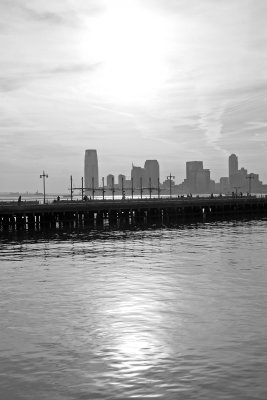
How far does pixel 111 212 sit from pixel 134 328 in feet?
241

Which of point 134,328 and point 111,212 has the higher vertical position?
point 111,212

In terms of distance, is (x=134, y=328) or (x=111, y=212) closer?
(x=134, y=328)

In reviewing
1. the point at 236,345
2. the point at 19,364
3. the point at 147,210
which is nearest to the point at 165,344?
the point at 236,345

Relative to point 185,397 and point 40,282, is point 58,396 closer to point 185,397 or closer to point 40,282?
point 185,397

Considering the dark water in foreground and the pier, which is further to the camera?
the pier

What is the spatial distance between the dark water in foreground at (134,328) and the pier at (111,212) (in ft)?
138

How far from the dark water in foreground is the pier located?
42.0 m

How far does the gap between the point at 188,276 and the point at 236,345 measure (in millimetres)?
15379

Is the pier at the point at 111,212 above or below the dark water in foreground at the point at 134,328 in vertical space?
above

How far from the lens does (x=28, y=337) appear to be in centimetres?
2073

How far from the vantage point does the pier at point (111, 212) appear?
8469 cm

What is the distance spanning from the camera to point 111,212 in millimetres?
95125

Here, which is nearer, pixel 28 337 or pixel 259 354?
pixel 259 354

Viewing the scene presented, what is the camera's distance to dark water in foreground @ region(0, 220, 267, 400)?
1568cm
